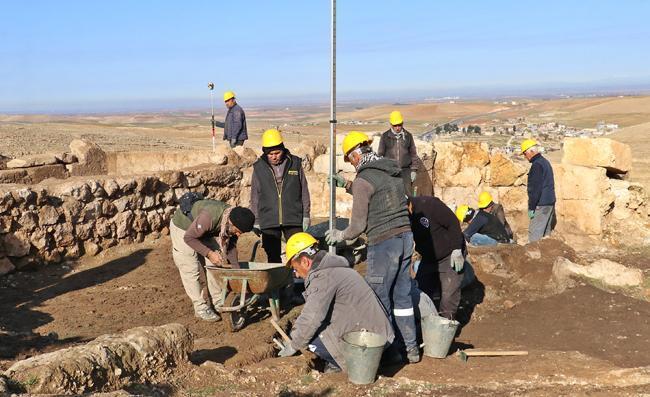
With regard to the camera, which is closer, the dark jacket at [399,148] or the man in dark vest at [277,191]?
the man in dark vest at [277,191]

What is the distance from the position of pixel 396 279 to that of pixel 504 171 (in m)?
6.50

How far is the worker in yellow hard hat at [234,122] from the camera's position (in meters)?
11.0

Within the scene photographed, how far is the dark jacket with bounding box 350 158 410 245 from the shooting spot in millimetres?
4773

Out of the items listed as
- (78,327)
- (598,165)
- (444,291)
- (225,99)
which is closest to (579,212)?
(598,165)

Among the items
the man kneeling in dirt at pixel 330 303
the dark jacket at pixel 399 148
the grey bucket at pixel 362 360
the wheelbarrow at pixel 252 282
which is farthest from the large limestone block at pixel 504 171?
the grey bucket at pixel 362 360

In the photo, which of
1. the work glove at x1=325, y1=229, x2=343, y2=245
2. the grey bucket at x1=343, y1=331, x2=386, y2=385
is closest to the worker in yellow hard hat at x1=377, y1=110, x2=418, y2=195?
the work glove at x1=325, y1=229, x2=343, y2=245

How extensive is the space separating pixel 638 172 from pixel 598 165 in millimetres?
7094

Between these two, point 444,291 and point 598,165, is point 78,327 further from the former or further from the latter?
point 598,165

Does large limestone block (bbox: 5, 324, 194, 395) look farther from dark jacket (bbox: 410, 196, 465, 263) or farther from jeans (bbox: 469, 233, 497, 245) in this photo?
jeans (bbox: 469, 233, 497, 245)

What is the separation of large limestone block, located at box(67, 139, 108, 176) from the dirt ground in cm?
247

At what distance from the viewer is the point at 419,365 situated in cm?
493

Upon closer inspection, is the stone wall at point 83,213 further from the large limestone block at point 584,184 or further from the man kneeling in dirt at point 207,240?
the large limestone block at point 584,184

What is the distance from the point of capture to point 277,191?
633 cm

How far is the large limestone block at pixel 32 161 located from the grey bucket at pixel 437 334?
7.43 meters
